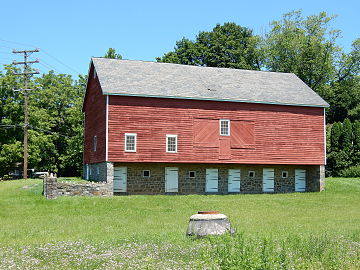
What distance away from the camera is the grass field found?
10.7 metres

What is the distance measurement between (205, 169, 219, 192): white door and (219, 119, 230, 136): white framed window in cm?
282

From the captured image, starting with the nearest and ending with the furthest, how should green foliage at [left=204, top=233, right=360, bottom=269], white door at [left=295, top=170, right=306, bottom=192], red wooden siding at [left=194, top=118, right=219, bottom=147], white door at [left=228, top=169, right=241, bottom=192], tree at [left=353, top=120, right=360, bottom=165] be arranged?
green foliage at [left=204, top=233, right=360, bottom=269] → red wooden siding at [left=194, top=118, right=219, bottom=147] → white door at [left=228, top=169, right=241, bottom=192] → white door at [left=295, top=170, right=306, bottom=192] → tree at [left=353, top=120, right=360, bottom=165]

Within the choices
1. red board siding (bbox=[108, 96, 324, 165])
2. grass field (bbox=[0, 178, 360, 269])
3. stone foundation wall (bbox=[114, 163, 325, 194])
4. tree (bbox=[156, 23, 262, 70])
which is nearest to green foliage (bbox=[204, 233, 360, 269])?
A: grass field (bbox=[0, 178, 360, 269])

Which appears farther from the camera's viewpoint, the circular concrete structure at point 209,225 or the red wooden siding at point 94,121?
the red wooden siding at point 94,121

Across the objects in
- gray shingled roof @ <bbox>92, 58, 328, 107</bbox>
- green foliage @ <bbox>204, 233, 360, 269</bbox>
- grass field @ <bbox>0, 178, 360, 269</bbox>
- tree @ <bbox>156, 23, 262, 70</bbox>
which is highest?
tree @ <bbox>156, 23, 262, 70</bbox>

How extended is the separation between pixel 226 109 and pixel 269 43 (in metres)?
29.2

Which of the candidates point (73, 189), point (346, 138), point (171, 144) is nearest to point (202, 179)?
point (171, 144)

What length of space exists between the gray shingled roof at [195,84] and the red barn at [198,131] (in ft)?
0.26

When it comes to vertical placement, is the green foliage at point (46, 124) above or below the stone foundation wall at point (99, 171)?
above

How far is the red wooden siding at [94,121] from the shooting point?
34594mm

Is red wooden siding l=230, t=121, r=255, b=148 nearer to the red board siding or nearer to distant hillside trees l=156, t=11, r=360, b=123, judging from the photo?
the red board siding

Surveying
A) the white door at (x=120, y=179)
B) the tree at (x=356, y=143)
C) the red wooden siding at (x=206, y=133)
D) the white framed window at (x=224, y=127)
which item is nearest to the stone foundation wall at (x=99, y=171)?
the white door at (x=120, y=179)

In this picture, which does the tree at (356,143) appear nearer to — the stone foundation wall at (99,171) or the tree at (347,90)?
the tree at (347,90)

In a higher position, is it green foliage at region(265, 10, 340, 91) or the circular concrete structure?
green foliage at region(265, 10, 340, 91)
